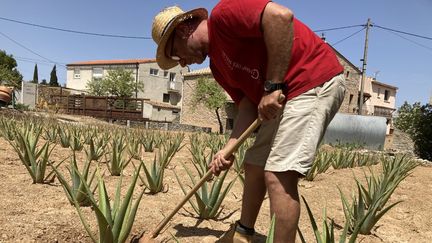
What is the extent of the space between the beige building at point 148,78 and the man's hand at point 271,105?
3379 centimetres

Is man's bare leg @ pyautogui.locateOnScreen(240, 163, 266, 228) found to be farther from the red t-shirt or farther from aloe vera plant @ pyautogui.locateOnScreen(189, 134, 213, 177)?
aloe vera plant @ pyautogui.locateOnScreen(189, 134, 213, 177)

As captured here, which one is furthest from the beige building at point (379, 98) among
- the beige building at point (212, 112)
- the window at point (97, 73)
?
the window at point (97, 73)

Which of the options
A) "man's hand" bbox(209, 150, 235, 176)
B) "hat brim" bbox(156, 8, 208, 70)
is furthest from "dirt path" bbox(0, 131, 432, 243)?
"hat brim" bbox(156, 8, 208, 70)

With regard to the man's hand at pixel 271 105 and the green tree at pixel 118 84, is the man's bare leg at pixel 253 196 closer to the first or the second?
the man's hand at pixel 271 105

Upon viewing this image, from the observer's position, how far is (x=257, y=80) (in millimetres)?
1952

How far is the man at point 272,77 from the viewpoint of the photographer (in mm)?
1717

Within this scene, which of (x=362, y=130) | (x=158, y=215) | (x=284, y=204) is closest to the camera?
(x=284, y=204)

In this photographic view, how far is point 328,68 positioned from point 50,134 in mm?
4429

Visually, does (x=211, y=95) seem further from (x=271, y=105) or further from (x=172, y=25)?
(x=271, y=105)

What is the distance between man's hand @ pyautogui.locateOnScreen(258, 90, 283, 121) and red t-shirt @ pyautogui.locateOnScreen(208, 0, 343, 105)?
0.38 feet

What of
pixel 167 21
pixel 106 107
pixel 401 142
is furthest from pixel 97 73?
pixel 167 21

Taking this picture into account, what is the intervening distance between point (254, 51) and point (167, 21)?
1.65ft

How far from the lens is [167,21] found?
2039 mm

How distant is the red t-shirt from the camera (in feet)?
5.73
